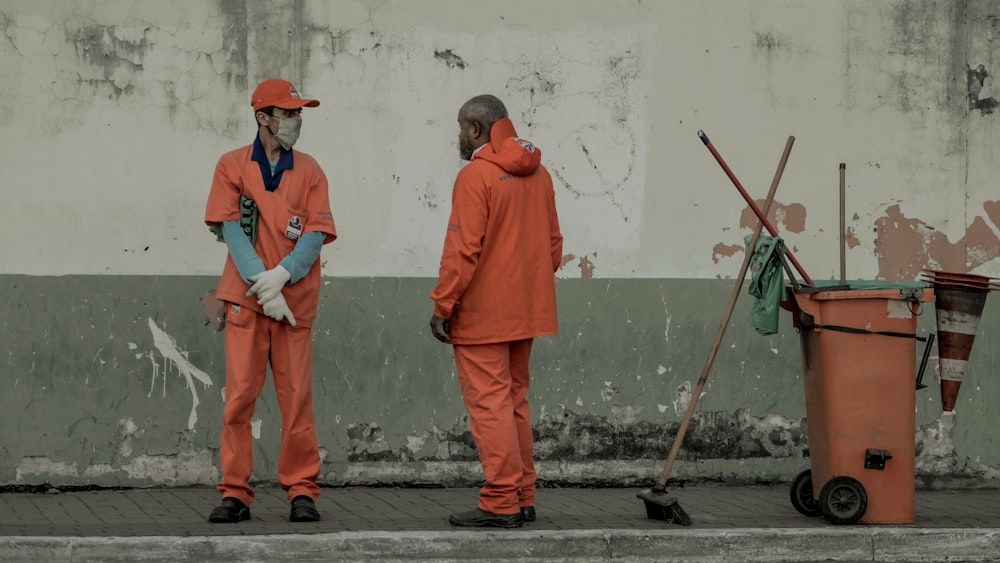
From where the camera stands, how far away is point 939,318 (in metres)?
7.27

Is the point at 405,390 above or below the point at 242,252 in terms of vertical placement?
below

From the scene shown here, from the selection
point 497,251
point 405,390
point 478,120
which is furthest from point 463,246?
point 405,390

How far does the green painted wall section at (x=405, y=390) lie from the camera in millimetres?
8000

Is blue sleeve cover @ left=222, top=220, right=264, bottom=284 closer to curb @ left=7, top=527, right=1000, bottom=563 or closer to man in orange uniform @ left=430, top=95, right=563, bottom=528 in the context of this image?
man in orange uniform @ left=430, top=95, right=563, bottom=528

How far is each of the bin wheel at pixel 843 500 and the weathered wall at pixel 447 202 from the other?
1528 millimetres

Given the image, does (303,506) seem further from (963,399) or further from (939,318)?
(963,399)

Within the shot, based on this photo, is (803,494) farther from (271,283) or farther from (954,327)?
(271,283)

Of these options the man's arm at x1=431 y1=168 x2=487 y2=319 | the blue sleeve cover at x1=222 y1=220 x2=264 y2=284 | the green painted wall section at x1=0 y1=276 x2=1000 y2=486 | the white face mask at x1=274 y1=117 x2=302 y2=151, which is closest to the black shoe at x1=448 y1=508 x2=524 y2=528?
the man's arm at x1=431 y1=168 x2=487 y2=319

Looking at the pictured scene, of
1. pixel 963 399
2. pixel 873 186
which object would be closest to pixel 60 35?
pixel 873 186

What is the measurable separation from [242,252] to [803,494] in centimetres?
300

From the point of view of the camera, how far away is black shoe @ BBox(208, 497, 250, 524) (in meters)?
6.77

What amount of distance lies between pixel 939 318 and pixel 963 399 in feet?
5.32

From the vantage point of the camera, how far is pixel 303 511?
6867 millimetres

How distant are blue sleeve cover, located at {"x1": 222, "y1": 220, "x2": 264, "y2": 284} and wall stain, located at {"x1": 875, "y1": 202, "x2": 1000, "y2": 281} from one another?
3.78 meters
